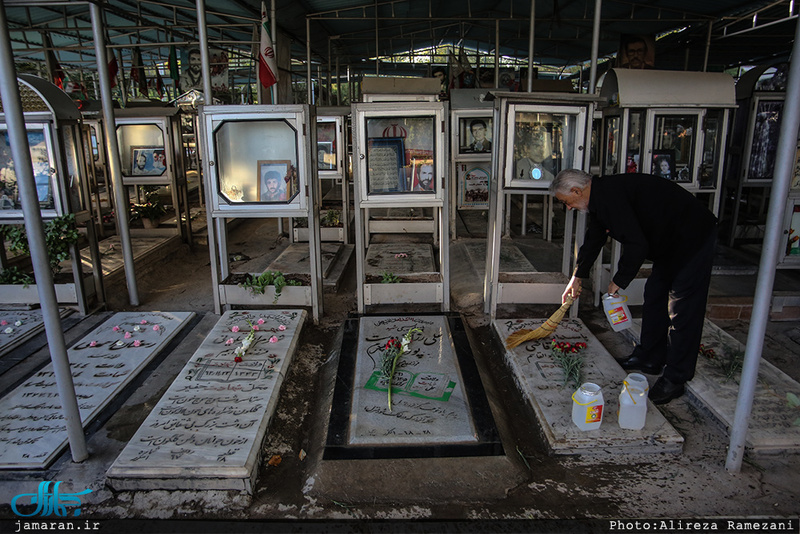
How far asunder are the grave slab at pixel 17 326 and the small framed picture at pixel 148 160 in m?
3.67

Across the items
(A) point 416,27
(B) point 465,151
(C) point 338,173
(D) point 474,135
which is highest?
(A) point 416,27

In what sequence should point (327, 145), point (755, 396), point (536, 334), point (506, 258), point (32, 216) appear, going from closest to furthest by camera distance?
point (32, 216) < point (755, 396) < point (536, 334) < point (506, 258) < point (327, 145)

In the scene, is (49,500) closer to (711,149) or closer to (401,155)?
(401,155)

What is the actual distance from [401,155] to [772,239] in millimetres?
3488

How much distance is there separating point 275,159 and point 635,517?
4.48 metres

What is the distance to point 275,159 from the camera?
5461 millimetres

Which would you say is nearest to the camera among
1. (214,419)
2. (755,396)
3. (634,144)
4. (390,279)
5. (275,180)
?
(214,419)

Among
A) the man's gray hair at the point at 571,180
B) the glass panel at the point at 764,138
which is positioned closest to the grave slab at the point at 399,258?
the man's gray hair at the point at 571,180

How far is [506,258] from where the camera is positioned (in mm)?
7207

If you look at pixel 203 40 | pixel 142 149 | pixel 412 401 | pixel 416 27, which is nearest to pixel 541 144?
pixel 412 401

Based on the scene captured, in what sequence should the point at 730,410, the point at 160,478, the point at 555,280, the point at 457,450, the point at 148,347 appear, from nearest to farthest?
1. the point at 160,478
2. the point at 457,450
3. the point at 730,410
4. the point at 148,347
5. the point at 555,280

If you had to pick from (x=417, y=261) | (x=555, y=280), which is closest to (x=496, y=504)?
(x=555, y=280)

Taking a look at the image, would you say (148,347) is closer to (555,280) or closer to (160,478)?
(160,478)

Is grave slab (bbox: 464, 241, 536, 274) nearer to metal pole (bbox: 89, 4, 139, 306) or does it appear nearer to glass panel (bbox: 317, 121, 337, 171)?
glass panel (bbox: 317, 121, 337, 171)
